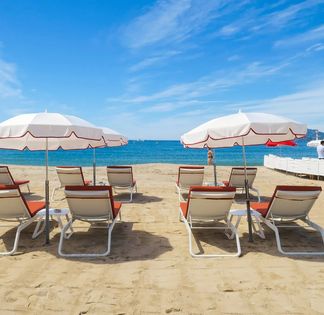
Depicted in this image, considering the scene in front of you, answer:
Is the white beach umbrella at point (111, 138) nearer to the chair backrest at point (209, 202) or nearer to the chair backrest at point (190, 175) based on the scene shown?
the chair backrest at point (190, 175)

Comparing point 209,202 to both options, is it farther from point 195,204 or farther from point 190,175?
point 190,175

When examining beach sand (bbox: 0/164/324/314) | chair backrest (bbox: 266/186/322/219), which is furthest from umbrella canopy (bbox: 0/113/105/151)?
chair backrest (bbox: 266/186/322/219)

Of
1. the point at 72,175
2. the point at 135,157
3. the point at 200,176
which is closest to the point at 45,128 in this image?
the point at 72,175

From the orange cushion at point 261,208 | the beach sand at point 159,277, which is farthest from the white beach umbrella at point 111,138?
the orange cushion at point 261,208

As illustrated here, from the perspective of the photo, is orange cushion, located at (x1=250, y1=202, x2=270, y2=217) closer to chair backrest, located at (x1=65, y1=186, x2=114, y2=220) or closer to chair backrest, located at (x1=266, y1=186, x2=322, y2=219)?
chair backrest, located at (x1=266, y1=186, x2=322, y2=219)

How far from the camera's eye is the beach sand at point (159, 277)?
10.6 ft

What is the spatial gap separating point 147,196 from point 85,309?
667 centimetres

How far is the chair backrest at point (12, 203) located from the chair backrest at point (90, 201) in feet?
2.36

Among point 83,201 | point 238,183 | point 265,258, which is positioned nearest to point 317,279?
point 265,258

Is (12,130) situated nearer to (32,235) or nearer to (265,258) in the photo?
(32,235)

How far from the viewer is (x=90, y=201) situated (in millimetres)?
5094

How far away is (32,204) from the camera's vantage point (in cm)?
616

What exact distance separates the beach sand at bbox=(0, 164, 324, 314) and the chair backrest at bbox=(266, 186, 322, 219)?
19.1 inches

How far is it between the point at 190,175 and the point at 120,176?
6.57 ft
